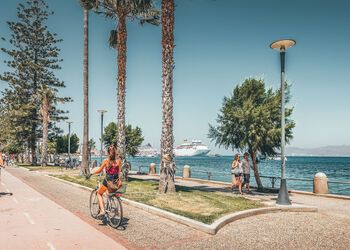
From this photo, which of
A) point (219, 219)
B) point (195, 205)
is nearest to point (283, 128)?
point (195, 205)

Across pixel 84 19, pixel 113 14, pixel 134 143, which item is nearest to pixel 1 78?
pixel 134 143

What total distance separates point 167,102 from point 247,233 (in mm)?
7601

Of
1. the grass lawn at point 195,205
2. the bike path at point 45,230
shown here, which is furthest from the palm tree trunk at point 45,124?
the bike path at point 45,230

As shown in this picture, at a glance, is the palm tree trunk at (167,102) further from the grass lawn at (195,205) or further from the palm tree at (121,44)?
the palm tree at (121,44)

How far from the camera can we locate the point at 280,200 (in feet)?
36.9

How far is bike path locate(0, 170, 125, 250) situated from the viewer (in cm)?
657

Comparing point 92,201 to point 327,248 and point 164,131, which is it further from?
point 327,248

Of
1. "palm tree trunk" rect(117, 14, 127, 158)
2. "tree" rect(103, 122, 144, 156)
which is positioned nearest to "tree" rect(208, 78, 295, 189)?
"palm tree trunk" rect(117, 14, 127, 158)

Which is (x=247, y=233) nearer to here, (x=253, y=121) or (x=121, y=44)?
(x=253, y=121)

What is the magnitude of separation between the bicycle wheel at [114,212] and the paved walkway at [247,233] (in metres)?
0.20

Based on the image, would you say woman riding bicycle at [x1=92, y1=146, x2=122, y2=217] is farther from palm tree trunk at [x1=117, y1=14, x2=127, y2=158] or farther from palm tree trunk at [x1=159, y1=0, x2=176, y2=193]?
palm tree trunk at [x1=117, y1=14, x2=127, y2=158]

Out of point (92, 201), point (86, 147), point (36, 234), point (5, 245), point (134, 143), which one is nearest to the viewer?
point (5, 245)

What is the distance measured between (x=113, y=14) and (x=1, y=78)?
3731 cm

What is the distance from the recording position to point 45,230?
773 cm
